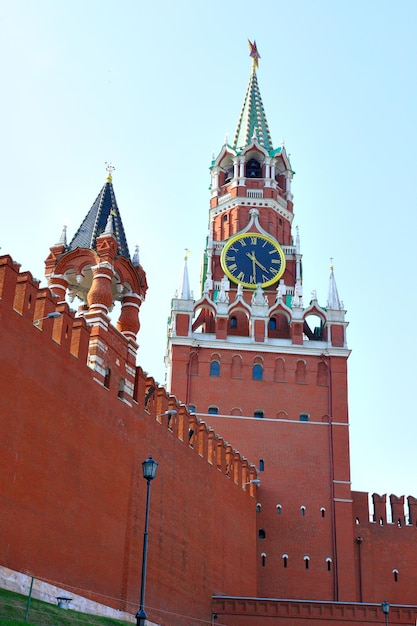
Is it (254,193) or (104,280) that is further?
(254,193)

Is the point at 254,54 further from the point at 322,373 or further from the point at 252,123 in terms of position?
the point at 322,373

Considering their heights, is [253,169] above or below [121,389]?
above

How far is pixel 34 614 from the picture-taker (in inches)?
715

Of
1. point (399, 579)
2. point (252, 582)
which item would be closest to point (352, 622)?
point (252, 582)

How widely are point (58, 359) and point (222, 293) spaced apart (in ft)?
75.1

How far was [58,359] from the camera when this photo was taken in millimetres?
24828

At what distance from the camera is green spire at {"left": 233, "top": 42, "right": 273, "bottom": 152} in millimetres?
55219

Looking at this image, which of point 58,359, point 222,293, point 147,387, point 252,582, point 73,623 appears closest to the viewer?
point 73,623

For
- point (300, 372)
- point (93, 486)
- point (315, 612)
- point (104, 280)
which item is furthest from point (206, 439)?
point (300, 372)

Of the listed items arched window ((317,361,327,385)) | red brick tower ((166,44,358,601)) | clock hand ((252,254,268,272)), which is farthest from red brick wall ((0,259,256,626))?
clock hand ((252,254,268,272))

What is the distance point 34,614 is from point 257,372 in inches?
1094

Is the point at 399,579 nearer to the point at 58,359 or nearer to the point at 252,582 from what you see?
the point at 252,582

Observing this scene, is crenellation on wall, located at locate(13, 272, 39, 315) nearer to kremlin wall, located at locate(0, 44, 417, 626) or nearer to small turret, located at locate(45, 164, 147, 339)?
kremlin wall, located at locate(0, 44, 417, 626)

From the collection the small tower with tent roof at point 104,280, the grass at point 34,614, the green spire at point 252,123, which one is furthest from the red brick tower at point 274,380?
the grass at point 34,614
